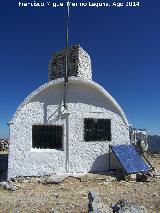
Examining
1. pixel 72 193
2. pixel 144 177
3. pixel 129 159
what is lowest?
pixel 72 193

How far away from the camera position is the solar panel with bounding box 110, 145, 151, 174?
47.3 ft

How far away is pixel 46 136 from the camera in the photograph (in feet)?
48.3

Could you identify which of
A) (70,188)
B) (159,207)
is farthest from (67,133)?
(159,207)

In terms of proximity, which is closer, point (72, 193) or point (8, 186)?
point (72, 193)

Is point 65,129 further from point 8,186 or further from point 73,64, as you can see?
point 8,186

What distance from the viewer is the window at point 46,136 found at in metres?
14.5

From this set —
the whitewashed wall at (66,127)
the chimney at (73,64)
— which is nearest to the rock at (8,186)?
the whitewashed wall at (66,127)

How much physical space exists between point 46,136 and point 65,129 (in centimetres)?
91

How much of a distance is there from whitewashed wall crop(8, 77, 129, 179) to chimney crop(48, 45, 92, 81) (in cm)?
147

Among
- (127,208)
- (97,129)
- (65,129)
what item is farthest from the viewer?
(97,129)

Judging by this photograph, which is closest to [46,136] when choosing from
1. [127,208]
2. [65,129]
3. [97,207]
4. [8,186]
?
[65,129]

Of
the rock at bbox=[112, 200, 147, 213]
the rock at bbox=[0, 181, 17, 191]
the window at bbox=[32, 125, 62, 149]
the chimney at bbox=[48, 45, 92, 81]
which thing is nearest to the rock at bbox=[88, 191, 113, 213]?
the rock at bbox=[112, 200, 147, 213]

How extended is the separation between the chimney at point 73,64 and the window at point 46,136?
3.20m

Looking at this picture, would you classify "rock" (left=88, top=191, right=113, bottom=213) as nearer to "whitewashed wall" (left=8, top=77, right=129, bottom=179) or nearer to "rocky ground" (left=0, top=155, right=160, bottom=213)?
"rocky ground" (left=0, top=155, right=160, bottom=213)
